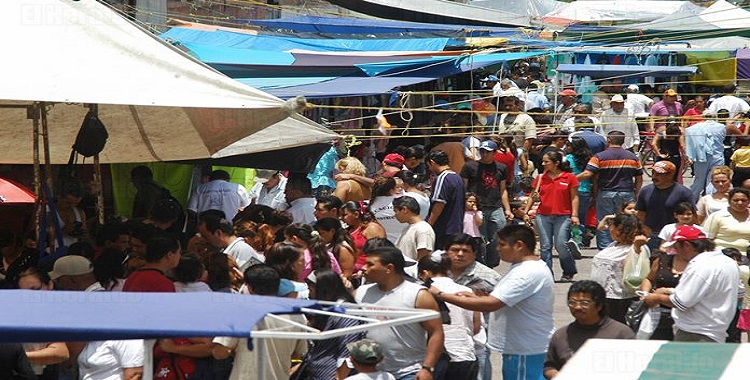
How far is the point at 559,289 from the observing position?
13586 mm

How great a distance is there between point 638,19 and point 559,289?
1051 inches

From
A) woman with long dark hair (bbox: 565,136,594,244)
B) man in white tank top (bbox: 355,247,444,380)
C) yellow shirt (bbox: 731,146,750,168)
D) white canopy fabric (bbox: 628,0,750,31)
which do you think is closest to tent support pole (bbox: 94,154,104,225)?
man in white tank top (bbox: 355,247,444,380)

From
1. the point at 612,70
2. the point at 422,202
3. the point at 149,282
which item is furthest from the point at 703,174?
the point at 149,282

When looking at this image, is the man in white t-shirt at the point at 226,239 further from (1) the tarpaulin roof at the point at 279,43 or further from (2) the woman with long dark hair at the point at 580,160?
(1) the tarpaulin roof at the point at 279,43

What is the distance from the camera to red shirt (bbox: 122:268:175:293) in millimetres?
7895

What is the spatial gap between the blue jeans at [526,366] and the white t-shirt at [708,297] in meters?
1.08

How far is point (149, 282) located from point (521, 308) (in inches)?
90.7

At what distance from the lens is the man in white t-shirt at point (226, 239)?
9703mm

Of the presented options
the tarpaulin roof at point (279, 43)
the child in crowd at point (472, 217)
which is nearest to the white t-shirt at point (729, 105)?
the tarpaulin roof at point (279, 43)

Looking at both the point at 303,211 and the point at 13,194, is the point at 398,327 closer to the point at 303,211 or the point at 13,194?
the point at 303,211

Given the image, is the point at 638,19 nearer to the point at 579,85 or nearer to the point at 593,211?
the point at 579,85

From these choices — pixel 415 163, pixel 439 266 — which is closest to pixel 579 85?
pixel 415 163

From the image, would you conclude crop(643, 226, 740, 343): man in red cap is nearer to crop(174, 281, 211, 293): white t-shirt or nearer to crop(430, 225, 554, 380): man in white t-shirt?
crop(430, 225, 554, 380): man in white t-shirt

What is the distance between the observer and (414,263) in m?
9.47
